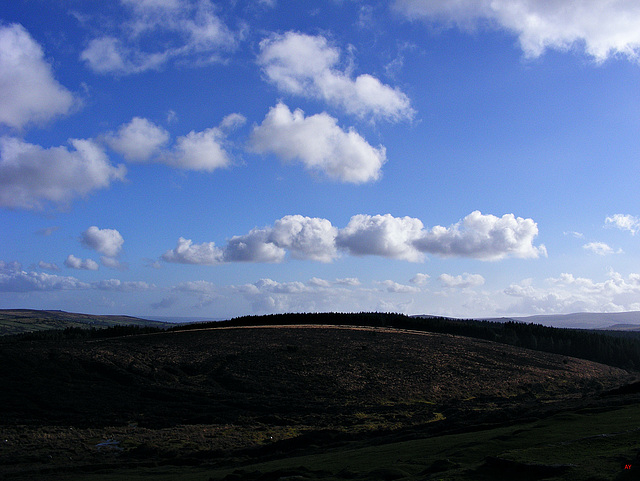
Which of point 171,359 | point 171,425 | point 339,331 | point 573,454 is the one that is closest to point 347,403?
point 171,425

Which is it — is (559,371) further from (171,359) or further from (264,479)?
(264,479)

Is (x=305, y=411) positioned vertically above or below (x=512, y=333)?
below

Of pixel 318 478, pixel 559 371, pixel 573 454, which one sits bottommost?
pixel 559 371

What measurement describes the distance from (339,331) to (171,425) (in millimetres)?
51254

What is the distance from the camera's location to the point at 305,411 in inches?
1699

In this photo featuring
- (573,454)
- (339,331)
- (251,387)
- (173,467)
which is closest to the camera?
(573,454)

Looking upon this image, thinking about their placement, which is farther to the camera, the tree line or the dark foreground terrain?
the tree line

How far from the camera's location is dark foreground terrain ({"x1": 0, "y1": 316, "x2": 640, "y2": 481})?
57.9 ft

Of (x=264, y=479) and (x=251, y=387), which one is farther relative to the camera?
(x=251, y=387)

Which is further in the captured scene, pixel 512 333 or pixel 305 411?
pixel 512 333

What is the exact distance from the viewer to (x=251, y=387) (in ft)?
163

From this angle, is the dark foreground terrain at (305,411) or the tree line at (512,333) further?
the tree line at (512,333)

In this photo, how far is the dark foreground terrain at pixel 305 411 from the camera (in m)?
17.6

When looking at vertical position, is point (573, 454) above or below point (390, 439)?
above
